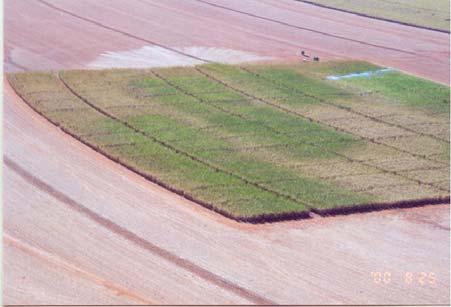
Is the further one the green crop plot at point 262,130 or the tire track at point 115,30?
the tire track at point 115,30

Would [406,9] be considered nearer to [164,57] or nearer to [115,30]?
[115,30]

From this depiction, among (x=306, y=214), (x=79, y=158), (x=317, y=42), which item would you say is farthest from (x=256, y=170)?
(x=317, y=42)

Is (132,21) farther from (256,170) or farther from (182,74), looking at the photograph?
(256,170)
